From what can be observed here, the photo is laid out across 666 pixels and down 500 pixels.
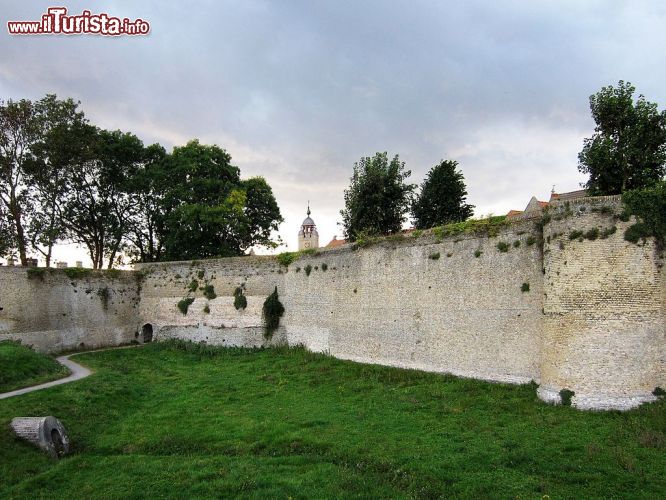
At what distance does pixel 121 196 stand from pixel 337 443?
102ft

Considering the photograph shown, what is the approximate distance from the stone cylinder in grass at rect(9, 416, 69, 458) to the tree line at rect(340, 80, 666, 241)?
1406 centimetres

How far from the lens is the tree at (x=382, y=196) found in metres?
32.9

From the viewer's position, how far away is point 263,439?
12.1 metres

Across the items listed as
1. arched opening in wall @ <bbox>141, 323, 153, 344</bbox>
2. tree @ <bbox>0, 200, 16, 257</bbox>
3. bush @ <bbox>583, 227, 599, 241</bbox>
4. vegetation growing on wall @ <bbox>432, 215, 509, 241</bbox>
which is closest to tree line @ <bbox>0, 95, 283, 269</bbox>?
tree @ <bbox>0, 200, 16, 257</bbox>

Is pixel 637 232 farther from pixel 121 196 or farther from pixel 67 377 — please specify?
pixel 121 196

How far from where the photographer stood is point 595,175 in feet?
59.2

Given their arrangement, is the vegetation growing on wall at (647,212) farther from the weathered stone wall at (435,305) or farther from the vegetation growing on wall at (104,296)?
the vegetation growing on wall at (104,296)

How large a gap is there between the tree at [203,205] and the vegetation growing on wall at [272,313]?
1005cm

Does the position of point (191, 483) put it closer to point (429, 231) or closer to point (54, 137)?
point (429, 231)

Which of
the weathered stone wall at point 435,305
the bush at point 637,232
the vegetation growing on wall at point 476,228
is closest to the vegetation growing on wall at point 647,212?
the bush at point 637,232

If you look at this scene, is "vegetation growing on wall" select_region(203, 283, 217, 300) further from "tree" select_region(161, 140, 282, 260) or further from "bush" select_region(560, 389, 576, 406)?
"bush" select_region(560, 389, 576, 406)

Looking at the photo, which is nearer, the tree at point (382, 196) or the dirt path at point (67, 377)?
the dirt path at point (67, 377)

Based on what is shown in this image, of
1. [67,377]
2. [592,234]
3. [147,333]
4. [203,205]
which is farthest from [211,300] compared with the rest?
[592,234]

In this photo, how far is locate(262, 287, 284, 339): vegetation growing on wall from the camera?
88.6 ft
